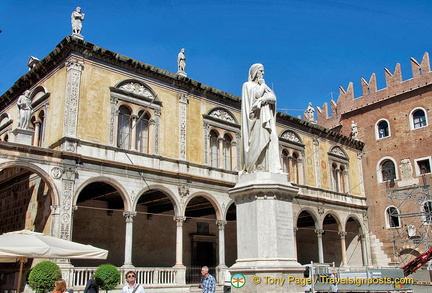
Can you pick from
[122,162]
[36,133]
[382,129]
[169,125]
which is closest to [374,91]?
[382,129]

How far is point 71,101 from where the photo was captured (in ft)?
55.6

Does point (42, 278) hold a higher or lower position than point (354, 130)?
lower

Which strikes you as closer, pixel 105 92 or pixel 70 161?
pixel 70 161

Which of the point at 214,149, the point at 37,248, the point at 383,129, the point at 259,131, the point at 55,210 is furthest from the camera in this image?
the point at 383,129

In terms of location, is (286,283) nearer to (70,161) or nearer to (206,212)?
(70,161)

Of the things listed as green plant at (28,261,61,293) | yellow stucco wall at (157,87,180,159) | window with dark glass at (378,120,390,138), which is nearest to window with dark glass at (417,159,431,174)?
window with dark glass at (378,120,390,138)

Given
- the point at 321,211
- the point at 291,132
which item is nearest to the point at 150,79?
the point at 291,132

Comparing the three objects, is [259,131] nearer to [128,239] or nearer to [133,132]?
[128,239]

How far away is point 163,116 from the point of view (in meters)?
19.7

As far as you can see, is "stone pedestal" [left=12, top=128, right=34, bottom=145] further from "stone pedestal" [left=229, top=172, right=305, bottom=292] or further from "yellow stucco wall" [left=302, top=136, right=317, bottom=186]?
"yellow stucco wall" [left=302, top=136, right=317, bottom=186]

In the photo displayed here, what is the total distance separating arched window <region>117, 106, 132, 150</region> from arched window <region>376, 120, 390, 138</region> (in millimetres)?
18023

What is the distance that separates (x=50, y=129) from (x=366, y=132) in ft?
69.2

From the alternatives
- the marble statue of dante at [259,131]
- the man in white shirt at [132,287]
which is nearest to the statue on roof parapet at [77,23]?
the marble statue of dante at [259,131]

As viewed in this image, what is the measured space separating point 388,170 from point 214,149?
13.2 meters
